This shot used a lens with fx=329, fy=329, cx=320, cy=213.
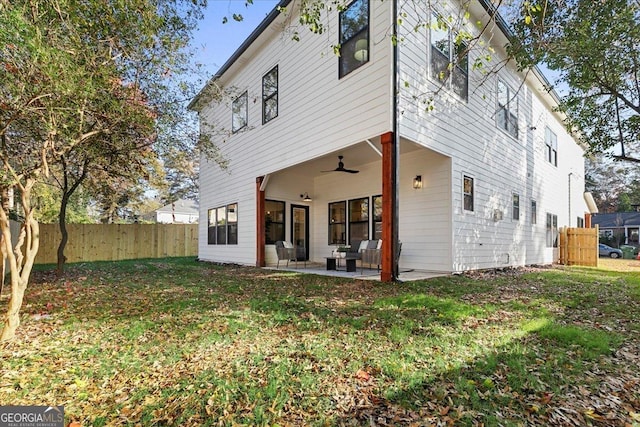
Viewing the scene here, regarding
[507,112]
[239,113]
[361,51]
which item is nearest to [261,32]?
[239,113]

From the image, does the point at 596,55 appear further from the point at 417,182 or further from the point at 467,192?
the point at 417,182

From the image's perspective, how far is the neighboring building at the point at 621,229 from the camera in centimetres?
2552

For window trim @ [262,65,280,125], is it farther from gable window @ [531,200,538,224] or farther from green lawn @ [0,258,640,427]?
gable window @ [531,200,538,224]

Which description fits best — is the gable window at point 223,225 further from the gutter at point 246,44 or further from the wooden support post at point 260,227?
the gutter at point 246,44

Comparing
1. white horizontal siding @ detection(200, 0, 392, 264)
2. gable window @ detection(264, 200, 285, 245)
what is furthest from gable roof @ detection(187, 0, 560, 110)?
gable window @ detection(264, 200, 285, 245)

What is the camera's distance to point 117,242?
46.0ft

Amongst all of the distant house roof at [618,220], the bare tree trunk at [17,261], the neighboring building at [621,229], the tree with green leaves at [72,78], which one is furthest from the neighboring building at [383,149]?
the distant house roof at [618,220]

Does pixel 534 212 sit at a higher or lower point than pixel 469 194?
lower

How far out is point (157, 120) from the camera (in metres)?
5.77

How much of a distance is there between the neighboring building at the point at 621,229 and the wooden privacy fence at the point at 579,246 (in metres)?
17.8

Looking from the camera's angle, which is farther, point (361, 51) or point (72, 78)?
point (361, 51)

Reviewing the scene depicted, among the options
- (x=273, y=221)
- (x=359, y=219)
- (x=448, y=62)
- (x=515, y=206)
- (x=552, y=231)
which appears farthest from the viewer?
(x=552, y=231)

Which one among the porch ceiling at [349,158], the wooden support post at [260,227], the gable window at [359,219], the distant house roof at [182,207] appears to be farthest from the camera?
the distant house roof at [182,207]

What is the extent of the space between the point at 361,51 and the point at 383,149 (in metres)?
2.28
